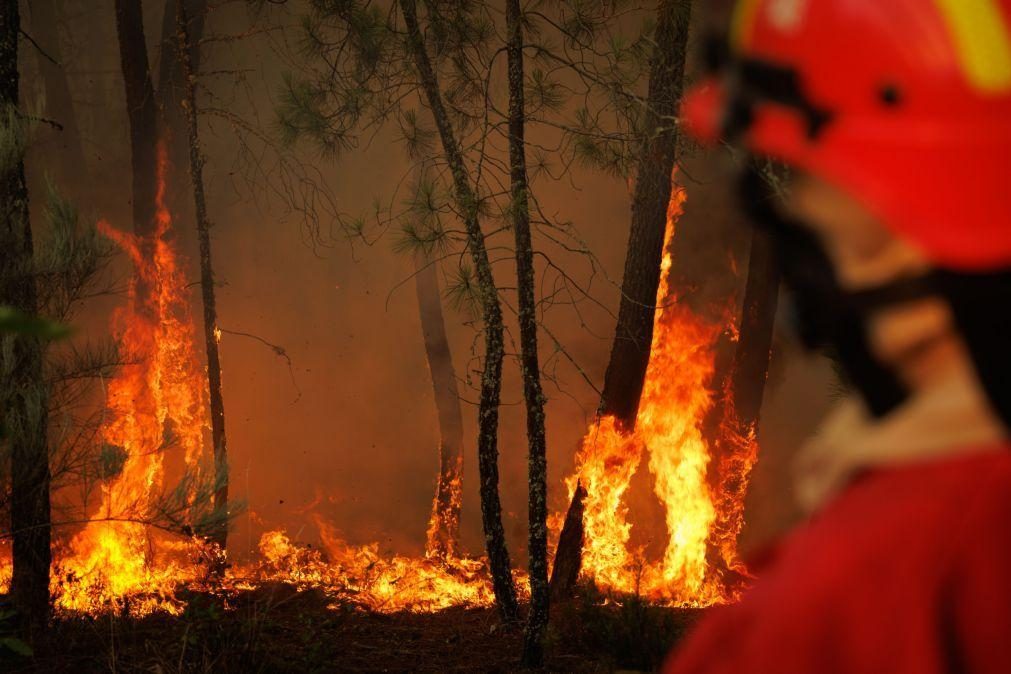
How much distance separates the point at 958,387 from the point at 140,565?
35.9 ft

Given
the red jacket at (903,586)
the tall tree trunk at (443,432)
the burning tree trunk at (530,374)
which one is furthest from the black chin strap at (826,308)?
the tall tree trunk at (443,432)

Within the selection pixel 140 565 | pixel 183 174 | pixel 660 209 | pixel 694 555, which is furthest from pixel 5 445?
pixel 183 174

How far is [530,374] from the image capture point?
25.0 ft

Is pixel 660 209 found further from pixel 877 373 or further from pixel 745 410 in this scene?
pixel 877 373

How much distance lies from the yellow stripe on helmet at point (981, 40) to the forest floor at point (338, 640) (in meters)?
6.44

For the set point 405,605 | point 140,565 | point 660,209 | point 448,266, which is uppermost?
point 448,266

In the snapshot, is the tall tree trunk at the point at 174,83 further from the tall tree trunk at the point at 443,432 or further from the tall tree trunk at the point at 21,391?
the tall tree trunk at the point at 21,391

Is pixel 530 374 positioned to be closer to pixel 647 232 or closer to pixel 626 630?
pixel 626 630

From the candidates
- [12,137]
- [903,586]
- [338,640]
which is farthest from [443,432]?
[903,586]

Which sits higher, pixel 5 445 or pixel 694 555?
pixel 5 445

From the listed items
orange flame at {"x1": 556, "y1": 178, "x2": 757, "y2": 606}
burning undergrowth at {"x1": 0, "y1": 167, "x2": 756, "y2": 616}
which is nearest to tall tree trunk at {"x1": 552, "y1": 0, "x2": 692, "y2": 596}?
burning undergrowth at {"x1": 0, "y1": 167, "x2": 756, "y2": 616}

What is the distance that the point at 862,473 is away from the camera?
992 mm

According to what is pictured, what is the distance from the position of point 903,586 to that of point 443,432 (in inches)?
534

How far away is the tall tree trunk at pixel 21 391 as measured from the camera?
21.9 feet
